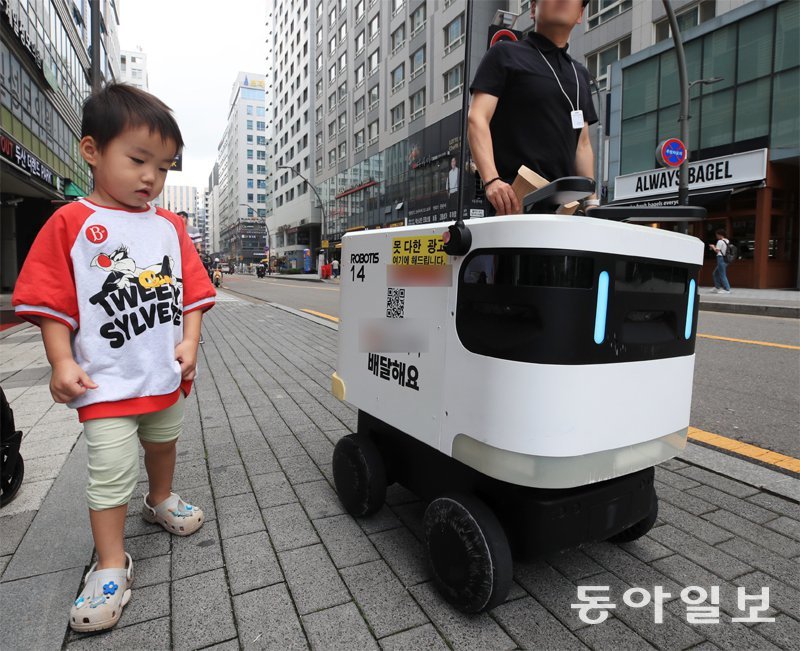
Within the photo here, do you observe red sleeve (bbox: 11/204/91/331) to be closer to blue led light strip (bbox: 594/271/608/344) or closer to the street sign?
blue led light strip (bbox: 594/271/608/344)

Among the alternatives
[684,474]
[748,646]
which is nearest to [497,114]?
[748,646]

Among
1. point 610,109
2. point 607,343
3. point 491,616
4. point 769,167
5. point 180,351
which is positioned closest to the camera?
point 607,343

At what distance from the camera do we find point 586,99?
6.79 feet

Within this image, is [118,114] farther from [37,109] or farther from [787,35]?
[787,35]

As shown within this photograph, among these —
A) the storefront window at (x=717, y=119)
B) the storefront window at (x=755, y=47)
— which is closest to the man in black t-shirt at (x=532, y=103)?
the storefront window at (x=755, y=47)

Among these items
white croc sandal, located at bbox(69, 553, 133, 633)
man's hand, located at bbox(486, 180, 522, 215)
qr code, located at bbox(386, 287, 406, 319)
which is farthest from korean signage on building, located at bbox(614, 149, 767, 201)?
white croc sandal, located at bbox(69, 553, 133, 633)

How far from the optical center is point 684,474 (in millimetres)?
2748

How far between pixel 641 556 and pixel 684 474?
979 millimetres

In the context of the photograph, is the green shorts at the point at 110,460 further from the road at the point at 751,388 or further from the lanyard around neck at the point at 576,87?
the road at the point at 751,388

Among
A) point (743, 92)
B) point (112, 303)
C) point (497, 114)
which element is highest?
point (743, 92)

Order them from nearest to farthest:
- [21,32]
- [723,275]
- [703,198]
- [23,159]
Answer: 1. [23,159]
2. [21,32]
3. [723,275]
4. [703,198]

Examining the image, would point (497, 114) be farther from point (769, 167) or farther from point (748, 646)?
point (769, 167)

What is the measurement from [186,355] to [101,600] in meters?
0.81

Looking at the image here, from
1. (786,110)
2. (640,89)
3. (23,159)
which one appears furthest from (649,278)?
(640,89)
